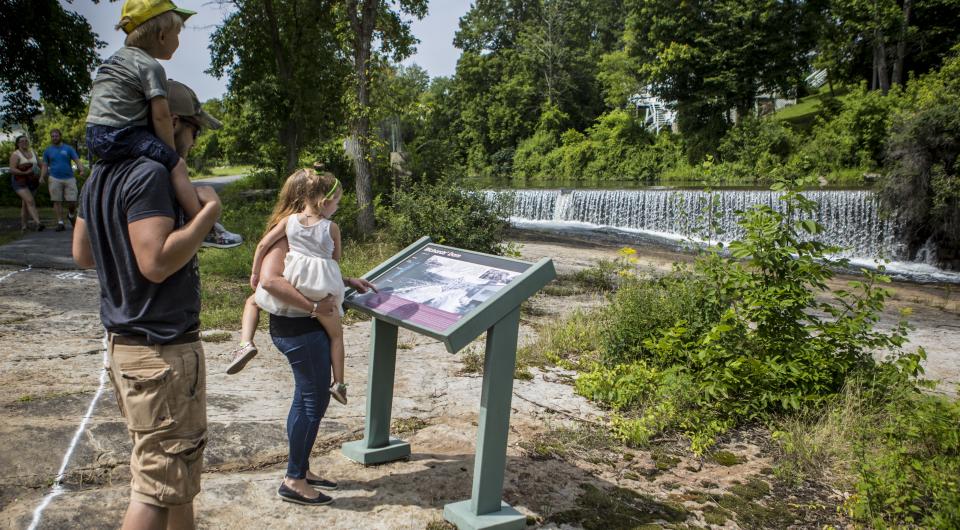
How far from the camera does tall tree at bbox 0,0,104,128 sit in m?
15.0

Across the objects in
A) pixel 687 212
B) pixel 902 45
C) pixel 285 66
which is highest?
pixel 902 45

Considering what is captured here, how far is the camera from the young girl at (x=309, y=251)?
329cm

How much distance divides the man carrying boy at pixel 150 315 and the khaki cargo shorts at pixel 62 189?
11445 mm

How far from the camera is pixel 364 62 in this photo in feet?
42.7

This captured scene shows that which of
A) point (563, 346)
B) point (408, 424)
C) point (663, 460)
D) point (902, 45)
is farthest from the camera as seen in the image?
point (902, 45)

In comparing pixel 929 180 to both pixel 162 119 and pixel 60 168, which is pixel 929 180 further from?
pixel 60 168

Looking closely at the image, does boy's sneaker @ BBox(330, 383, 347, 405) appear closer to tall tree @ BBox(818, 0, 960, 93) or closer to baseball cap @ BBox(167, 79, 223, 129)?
baseball cap @ BBox(167, 79, 223, 129)

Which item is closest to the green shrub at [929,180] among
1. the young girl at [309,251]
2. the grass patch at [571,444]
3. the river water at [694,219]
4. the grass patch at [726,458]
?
the river water at [694,219]

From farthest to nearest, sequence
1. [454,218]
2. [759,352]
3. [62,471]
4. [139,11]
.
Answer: [454,218]
[759,352]
[62,471]
[139,11]

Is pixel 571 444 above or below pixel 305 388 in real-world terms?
below

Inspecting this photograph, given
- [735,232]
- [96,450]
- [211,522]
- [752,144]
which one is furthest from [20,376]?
[752,144]

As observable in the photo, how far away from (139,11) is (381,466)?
2678mm

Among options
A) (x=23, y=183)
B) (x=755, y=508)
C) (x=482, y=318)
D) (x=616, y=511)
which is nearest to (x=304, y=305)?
(x=482, y=318)

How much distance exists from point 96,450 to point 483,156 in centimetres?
4941
